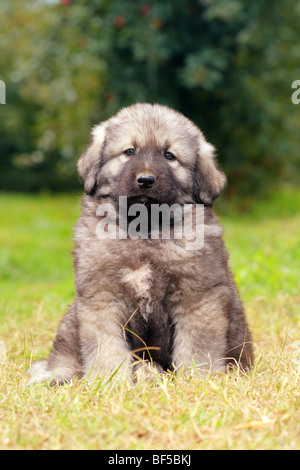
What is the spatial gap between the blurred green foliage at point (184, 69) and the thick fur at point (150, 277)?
711 cm

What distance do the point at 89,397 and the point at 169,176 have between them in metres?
1.22

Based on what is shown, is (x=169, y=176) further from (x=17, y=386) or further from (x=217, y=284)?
(x=17, y=386)

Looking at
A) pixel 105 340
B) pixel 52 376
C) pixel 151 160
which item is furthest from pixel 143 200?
pixel 52 376

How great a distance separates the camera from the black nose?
3342 millimetres

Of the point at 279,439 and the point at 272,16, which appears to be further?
the point at 272,16

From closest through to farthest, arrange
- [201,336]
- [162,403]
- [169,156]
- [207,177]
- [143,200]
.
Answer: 1. [162,403]
2. [201,336]
3. [143,200]
4. [169,156]
5. [207,177]

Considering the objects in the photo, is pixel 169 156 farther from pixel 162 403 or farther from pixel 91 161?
pixel 162 403

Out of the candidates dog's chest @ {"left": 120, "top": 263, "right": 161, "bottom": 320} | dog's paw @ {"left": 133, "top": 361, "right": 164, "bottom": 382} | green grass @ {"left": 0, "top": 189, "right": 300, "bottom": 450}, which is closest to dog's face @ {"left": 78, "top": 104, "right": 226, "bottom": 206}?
dog's chest @ {"left": 120, "top": 263, "right": 161, "bottom": 320}

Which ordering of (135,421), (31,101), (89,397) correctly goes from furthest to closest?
(31,101) < (89,397) < (135,421)

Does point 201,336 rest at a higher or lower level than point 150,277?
lower

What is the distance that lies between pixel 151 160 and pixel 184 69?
8.97 m

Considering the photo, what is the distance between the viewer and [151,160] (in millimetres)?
3465
